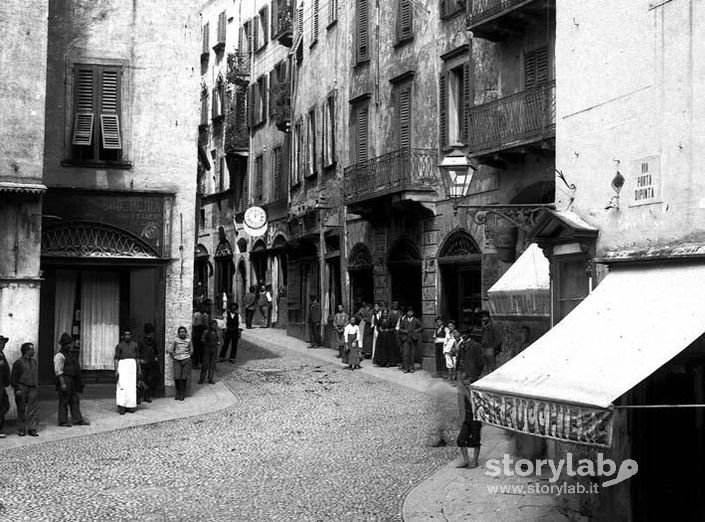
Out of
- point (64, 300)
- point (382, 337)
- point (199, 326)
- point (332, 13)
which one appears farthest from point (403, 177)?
point (332, 13)

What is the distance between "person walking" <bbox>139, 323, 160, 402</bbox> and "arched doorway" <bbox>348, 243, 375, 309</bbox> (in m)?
9.96

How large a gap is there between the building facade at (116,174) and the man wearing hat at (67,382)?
3349mm

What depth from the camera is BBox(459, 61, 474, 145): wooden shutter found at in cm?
2338

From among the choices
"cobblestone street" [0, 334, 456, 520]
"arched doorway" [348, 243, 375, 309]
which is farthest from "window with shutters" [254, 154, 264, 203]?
"cobblestone street" [0, 334, 456, 520]

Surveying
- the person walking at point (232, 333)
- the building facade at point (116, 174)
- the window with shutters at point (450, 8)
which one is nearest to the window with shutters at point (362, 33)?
the window with shutters at point (450, 8)

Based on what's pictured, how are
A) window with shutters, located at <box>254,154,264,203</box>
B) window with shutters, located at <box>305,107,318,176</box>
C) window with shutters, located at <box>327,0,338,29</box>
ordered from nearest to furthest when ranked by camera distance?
window with shutters, located at <box>327,0,338,29</box> → window with shutters, located at <box>305,107,318,176</box> → window with shutters, located at <box>254,154,264,203</box>

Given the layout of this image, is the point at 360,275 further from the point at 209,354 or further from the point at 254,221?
the point at 209,354

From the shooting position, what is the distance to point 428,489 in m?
12.1

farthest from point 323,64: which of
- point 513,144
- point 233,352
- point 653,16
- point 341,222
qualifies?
point 653,16

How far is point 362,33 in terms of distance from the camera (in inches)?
1189

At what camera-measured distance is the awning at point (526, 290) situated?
12133mm

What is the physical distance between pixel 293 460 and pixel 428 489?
2.53 m

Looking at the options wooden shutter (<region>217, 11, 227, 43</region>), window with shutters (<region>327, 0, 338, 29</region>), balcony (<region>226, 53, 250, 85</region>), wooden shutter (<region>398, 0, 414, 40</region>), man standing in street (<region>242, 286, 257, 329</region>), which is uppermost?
wooden shutter (<region>217, 11, 227, 43</region>)

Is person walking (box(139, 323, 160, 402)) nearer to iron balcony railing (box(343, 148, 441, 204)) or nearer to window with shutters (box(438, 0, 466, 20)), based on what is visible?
iron balcony railing (box(343, 148, 441, 204))
